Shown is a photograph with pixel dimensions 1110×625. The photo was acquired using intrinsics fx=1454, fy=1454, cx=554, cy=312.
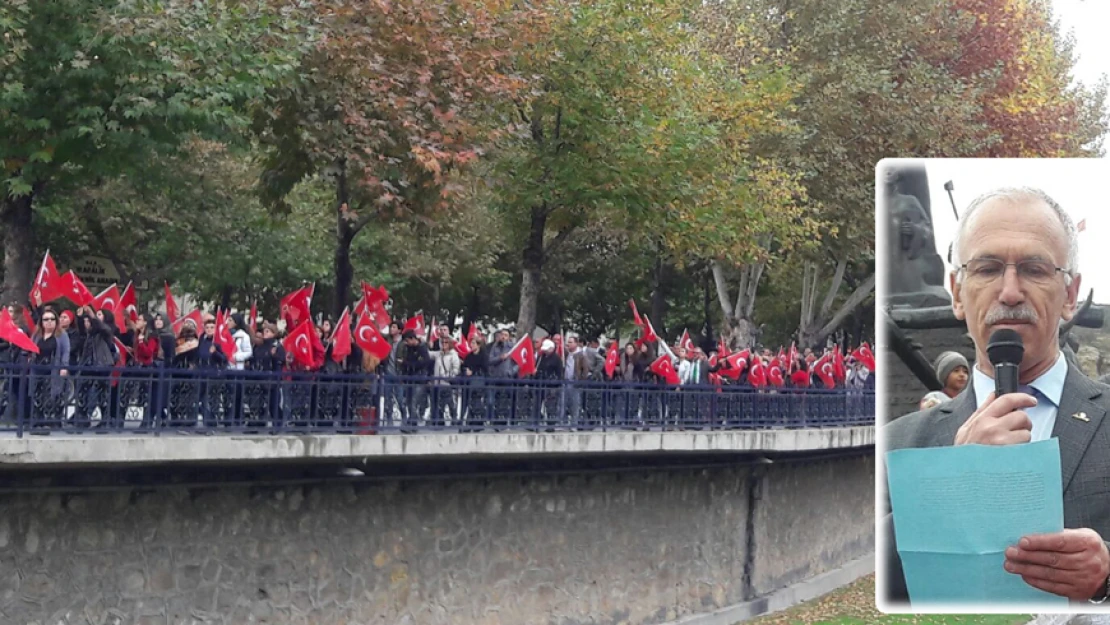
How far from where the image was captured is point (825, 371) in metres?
30.8

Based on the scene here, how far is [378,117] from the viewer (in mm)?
18500

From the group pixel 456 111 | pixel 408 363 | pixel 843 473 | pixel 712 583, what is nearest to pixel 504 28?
pixel 456 111

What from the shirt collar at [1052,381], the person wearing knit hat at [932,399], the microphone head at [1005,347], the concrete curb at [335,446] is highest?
the microphone head at [1005,347]

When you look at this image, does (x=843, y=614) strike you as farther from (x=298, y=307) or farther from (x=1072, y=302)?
(x=1072, y=302)

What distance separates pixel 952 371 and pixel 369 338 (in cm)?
1336

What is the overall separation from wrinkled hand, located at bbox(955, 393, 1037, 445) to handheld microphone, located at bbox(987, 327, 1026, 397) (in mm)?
24

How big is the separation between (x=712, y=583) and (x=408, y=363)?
942 cm

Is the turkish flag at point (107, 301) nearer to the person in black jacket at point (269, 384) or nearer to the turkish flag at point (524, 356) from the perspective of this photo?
the person in black jacket at point (269, 384)

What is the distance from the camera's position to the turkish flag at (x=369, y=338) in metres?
16.5

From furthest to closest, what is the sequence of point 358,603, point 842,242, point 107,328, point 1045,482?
1. point 842,242
2. point 358,603
3. point 107,328
4. point 1045,482

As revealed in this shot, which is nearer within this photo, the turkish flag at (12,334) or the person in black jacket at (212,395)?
the turkish flag at (12,334)

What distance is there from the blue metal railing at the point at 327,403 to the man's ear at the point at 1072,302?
10.7 m

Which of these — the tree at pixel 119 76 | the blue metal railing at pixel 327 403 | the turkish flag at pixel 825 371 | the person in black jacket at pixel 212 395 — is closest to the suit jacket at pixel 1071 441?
the blue metal railing at pixel 327 403

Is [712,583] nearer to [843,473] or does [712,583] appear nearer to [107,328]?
[843,473]
